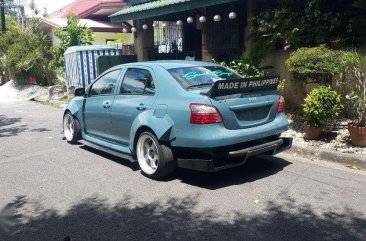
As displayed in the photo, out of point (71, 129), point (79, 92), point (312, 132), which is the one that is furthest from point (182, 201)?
point (71, 129)

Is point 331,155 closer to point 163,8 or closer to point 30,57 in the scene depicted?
point 163,8

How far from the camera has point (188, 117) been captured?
189 inches

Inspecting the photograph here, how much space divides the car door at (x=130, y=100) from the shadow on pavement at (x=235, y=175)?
41.6 inches

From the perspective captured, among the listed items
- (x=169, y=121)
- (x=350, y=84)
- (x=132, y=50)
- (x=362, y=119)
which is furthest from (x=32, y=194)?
(x=132, y=50)

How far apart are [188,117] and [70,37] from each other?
1327 centimetres

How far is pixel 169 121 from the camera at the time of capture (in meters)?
5.04

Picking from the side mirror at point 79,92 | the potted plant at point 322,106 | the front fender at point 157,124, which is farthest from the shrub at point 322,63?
the side mirror at point 79,92

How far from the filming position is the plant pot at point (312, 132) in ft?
21.8

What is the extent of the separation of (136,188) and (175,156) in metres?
0.66

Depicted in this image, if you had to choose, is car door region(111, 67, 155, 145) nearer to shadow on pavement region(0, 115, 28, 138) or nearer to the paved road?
the paved road

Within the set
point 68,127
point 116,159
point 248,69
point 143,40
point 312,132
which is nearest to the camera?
point 116,159

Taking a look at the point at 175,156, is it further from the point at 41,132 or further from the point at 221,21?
the point at 221,21

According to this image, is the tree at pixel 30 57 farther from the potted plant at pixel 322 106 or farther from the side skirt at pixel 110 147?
the potted plant at pixel 322 106

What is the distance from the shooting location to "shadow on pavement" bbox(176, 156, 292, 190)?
5168mm
